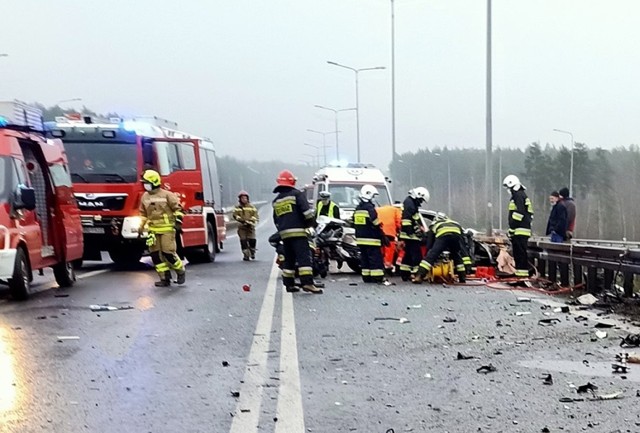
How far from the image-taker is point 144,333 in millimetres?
8609

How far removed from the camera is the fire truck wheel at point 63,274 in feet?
43.6

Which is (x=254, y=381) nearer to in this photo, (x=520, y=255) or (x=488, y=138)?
(x=520, y=255)

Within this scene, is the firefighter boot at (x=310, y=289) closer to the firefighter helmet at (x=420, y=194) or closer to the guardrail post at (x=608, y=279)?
the firefighter helmet at (x=420, y=194)

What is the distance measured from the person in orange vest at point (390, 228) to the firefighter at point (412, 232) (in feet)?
2.86

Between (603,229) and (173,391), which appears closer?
(173,391)

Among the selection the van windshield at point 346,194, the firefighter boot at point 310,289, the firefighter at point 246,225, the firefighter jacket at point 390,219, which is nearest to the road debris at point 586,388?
the firefighter boot at point 310,289

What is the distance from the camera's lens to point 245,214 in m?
20.9

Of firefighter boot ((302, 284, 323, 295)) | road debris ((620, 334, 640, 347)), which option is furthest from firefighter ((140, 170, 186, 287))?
road debris ((620, 334, 640, 347))

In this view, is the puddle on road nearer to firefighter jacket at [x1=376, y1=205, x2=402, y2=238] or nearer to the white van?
firefighter jacket at [x1=376, y1=205, x2=402, y2=238]

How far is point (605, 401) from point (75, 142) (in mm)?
13975

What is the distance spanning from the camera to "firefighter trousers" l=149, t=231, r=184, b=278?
1325cm

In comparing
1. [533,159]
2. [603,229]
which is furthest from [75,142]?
[533,159]

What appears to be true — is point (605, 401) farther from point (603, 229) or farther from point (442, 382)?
point (603, 229)

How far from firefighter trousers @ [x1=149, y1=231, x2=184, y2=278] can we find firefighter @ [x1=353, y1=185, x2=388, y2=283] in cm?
305
